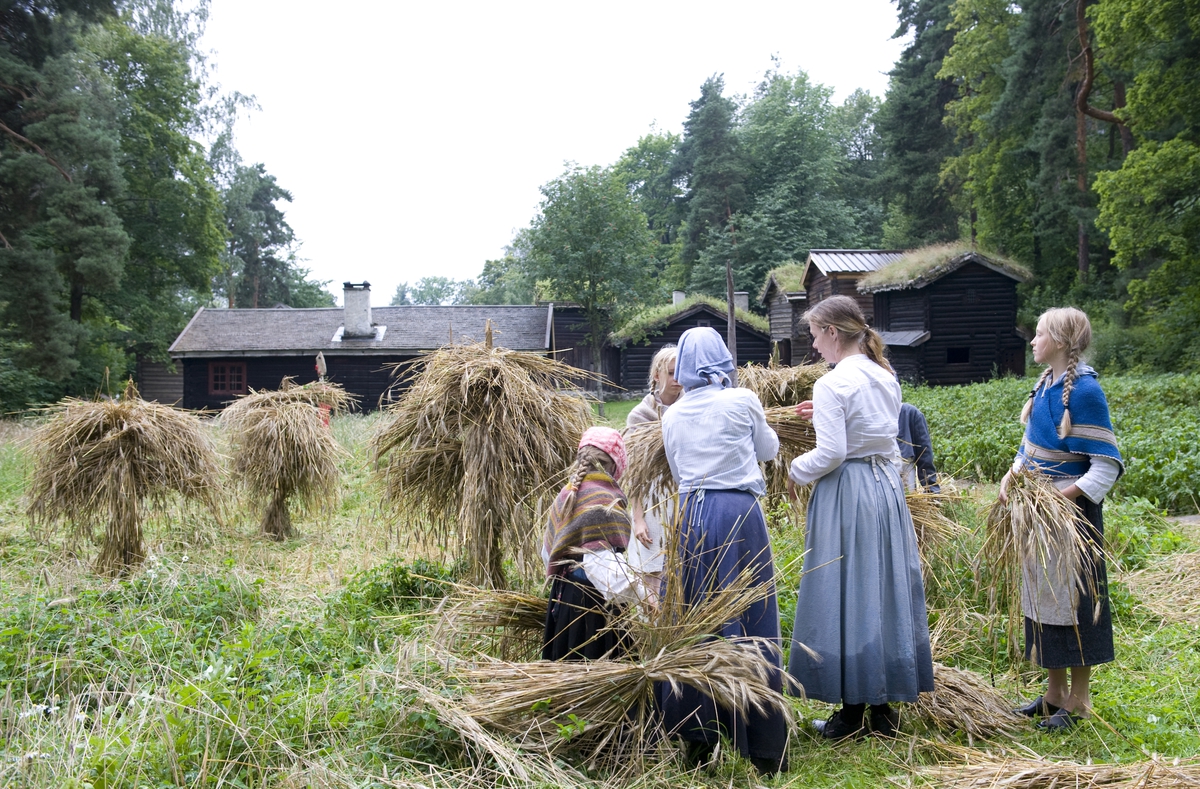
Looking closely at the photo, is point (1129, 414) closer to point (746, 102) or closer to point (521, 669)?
point (521, 669)

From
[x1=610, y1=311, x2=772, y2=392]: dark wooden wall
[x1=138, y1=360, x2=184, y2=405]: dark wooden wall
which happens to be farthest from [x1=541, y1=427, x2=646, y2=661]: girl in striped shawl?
[x1=138, y1=360, x2=184, y2=405]: dark wooden wall

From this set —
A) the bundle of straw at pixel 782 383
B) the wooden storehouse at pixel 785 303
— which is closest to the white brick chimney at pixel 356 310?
the wooden storehouse at pixel 785 303

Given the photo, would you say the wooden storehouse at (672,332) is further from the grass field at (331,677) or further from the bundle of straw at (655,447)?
the bundle of straw at (655,447)

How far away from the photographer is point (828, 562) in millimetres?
3340

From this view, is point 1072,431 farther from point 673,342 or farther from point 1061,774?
point 673,342

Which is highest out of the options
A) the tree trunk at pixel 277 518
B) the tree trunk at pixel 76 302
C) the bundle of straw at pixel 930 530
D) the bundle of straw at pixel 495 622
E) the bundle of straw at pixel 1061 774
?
the tree trunk at pixel 76 302

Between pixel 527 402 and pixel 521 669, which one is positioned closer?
pixel 521 669

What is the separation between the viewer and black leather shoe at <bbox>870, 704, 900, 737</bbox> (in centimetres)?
343

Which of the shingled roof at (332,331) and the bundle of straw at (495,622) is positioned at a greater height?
the shingled roof at (332,331)

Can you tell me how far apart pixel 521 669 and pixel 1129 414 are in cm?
1027

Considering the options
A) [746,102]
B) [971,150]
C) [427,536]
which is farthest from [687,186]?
[427,536]

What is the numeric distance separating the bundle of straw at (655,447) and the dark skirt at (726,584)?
1.93 ft

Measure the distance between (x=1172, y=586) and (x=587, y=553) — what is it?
157 inches

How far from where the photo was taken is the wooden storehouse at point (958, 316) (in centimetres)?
2300
